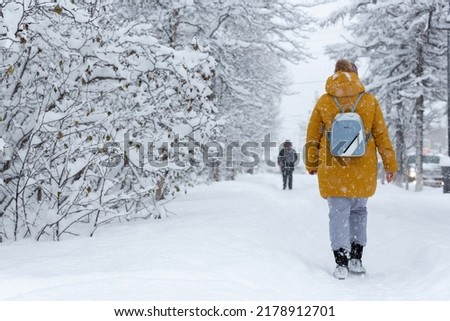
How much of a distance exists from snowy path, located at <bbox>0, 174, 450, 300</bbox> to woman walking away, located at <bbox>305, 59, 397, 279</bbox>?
335 millimetres

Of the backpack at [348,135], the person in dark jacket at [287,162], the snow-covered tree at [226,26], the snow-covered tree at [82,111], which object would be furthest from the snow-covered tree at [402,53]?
the backpack at [348,135]

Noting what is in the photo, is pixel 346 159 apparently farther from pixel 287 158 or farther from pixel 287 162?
pixel 287 158

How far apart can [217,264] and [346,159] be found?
58.3 inches

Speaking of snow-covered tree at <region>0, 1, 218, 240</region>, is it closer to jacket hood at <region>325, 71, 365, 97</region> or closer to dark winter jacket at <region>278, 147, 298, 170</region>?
jacket hood at <region>325, 71, 365, 97</region>

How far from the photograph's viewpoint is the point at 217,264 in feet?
11.1

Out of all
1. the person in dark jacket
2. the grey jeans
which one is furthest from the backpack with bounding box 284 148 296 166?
the grey jeans

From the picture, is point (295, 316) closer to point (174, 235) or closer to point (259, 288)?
point (259, 288)

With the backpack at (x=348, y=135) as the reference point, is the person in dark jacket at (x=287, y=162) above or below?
below

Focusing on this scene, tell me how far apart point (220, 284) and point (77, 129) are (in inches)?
88.5

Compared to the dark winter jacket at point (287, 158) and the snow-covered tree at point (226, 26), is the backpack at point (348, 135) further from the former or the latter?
the dark winter jacket at point (287, 158)

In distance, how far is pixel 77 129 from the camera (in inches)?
171

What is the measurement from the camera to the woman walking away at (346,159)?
13.2 feet

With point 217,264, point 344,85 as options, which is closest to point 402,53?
point 344,85

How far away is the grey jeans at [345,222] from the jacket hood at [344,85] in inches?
35.6
